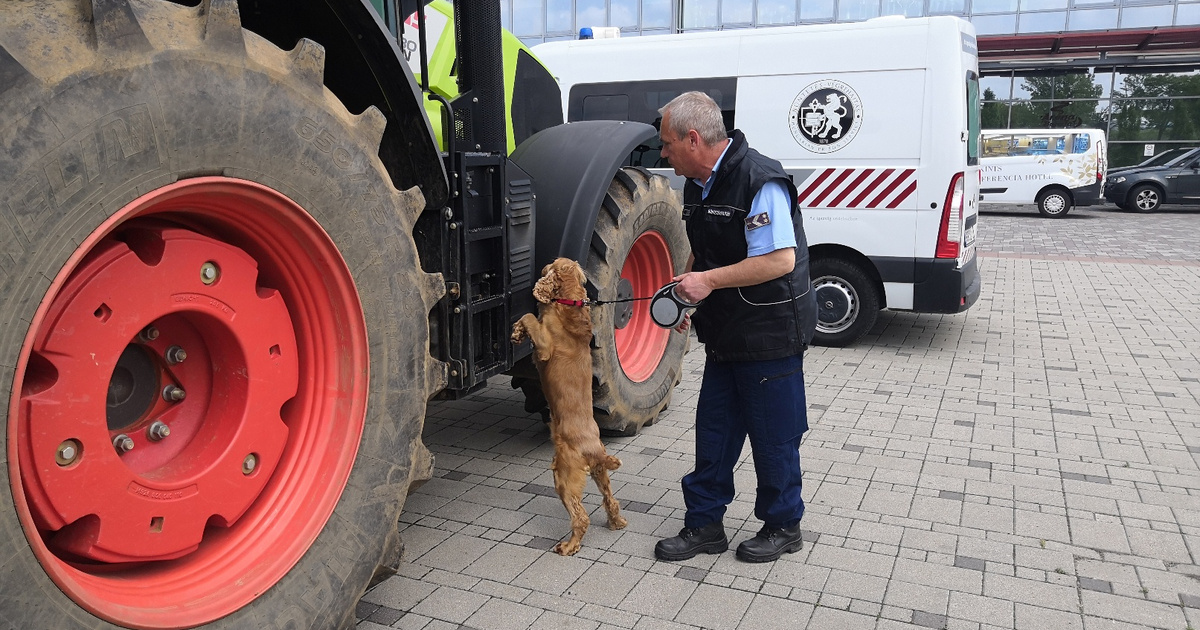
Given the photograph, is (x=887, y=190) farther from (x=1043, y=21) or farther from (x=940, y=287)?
(x=1043, y=21)

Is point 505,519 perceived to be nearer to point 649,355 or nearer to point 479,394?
point 649,355

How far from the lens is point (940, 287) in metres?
7.28

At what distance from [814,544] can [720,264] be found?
1.29m

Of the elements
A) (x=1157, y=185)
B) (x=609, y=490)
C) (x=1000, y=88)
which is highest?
(x=1000, y=88)

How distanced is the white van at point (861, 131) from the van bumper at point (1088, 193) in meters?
15.0

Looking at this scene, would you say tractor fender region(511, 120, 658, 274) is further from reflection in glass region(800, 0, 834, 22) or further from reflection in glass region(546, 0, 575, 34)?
reflection in glass region(546, 0, 575, 34)

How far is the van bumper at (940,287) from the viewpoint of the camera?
7.23m

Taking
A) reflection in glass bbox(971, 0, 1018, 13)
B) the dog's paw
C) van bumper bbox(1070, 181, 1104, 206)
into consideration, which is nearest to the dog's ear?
the dog's paw

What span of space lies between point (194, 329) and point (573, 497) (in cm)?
181

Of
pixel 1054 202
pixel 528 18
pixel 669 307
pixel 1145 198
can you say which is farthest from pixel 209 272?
pixel 528 18

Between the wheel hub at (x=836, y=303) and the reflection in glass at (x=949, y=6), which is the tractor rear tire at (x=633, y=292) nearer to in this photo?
the wheel hub at (x=836, y=303)

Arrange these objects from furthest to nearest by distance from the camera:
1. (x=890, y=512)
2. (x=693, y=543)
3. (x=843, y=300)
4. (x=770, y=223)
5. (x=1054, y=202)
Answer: (x=1054, y=202) < (x=843, y=300) < (x=890, y=512) < (x=693, y=543) < (x=770, y=223)

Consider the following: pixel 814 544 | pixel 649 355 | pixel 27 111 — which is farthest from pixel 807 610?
pixel 27 111

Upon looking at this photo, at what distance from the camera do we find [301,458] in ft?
8.55
